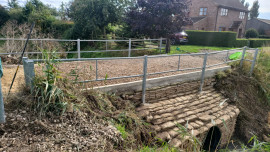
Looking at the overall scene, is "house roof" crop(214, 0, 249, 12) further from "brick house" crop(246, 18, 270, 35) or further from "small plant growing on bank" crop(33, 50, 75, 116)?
"small plant growing on bank" crop(33, 50, 75, 116)

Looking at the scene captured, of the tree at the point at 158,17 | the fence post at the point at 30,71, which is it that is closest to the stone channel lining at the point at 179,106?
the fence post at the point at 30,71

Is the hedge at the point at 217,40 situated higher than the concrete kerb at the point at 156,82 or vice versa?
the hedge at the point at 217,40

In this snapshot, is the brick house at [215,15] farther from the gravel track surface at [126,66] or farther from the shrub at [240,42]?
the gravel track surface at [126,66]

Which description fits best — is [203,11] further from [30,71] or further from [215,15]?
[30,71]

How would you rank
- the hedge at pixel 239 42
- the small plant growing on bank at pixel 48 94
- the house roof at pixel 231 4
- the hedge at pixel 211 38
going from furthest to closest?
the house roof at pixel 231 4
the hedge at pixel 239 42
the hedge at pixel 211 38
the small plant growing on bank at pixel 48 94

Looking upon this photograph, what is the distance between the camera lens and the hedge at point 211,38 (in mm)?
18547

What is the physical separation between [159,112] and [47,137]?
127 inches

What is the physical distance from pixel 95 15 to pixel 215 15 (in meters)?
21.4

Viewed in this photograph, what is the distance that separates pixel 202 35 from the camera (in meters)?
19.5

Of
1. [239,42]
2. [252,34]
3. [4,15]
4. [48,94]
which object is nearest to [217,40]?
[239,42]

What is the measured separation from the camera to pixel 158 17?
1085 centimetres

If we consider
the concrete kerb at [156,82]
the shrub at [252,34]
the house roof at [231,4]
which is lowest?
the concrete kerb at [156,82]

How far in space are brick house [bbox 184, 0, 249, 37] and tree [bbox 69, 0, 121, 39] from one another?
1625 cm

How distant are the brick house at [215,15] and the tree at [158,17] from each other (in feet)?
53.9
